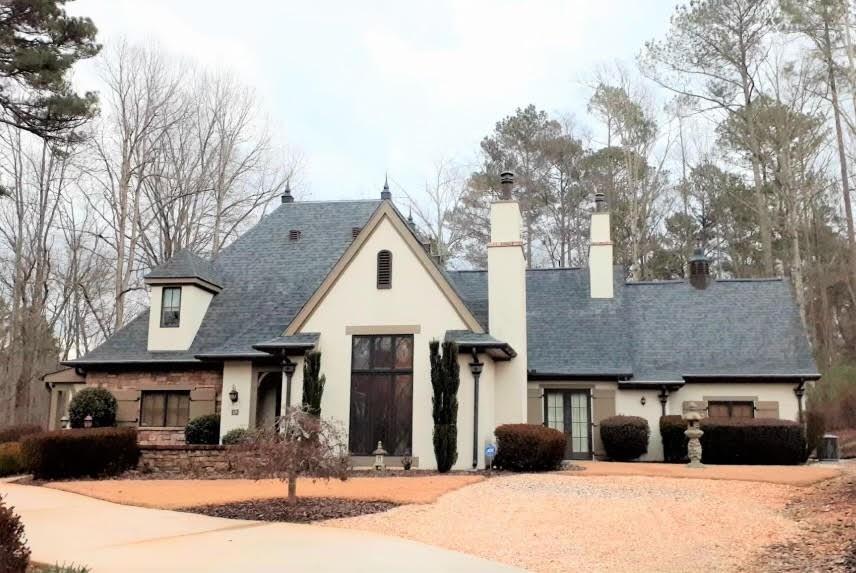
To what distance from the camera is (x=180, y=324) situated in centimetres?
2073

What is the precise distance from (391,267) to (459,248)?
1896 centimetres

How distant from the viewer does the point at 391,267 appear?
17.9 meters

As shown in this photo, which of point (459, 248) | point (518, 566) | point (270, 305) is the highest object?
point (459, 248)

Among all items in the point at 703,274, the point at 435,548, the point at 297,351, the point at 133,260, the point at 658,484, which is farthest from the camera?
the point at 133,260

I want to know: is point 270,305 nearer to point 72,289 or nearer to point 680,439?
point 680,439

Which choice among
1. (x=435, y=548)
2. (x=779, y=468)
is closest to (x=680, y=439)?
(x=779, y=468)

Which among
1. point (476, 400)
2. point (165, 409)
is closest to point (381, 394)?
point (476, 400)

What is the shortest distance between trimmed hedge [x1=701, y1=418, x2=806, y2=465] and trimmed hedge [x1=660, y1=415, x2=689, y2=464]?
2.57 ft

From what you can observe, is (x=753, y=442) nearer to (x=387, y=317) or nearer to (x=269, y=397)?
(x=387, y=317)

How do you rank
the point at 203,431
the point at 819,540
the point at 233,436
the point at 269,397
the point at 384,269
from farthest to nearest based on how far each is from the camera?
the point at 269,397 < the point at 203,431 < the point at 233,436 < the point at 384,269 < the point at 819,540

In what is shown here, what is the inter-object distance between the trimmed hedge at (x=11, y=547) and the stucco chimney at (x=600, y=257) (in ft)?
63.3

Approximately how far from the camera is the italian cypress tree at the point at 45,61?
1317cm

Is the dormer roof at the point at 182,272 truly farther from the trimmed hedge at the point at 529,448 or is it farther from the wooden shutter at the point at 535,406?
the trimmed hedge at the point at 529,448

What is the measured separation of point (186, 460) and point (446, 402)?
5.66m
